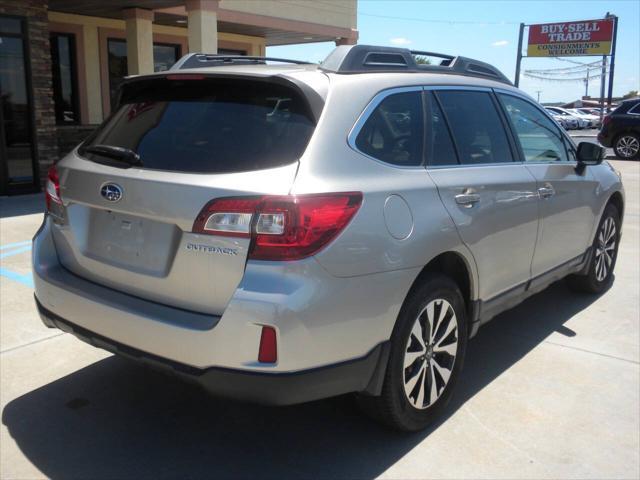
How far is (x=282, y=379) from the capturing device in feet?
7.94

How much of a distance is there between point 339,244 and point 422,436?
1.25m

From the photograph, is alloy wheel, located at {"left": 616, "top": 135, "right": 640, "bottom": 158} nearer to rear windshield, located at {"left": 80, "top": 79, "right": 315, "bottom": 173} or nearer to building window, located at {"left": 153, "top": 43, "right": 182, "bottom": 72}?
building window, located at {"left": 153, "top": 43, "right": 182, "bottom": 72}

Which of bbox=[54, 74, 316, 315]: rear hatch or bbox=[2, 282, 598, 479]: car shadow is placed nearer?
bbox=[54, 74, 316, 315]: rear hatch

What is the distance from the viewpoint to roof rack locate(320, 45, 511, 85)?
2994 mm

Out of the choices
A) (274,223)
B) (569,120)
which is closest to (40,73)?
(274,223)

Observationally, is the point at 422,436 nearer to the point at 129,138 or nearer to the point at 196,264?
the point at 196,264

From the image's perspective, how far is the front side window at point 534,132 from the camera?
4.12 metres

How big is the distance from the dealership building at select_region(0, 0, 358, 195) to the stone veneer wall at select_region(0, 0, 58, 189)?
1 centimetres

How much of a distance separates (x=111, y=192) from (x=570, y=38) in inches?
1635

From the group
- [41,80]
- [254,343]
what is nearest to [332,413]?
[254,343]

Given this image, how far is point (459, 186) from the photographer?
322cm

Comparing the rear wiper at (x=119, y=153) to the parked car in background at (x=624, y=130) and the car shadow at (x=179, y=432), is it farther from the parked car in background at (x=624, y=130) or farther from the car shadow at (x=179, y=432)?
the parked car in background at (x=624, y=130)

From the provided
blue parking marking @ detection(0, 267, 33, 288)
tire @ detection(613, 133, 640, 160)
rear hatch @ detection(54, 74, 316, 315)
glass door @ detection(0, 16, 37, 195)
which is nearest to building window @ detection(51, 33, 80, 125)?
glass door @ detection(0, 16, 37, 195)

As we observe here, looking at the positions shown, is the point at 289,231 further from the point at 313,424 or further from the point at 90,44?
the point at 90,44
